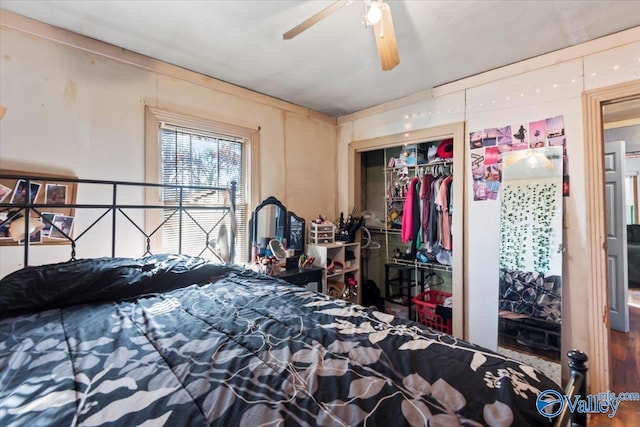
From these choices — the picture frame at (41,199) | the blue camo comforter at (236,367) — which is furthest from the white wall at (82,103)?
the blue camo comforter at (236,367)

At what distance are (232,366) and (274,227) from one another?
2254 millimetres

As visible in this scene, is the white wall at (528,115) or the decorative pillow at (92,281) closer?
the decorative pillow at (92,281)

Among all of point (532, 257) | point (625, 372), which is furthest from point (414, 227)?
point (625, 372)

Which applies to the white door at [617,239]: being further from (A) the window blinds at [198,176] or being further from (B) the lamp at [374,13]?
(A) the window blinds at [198,176]

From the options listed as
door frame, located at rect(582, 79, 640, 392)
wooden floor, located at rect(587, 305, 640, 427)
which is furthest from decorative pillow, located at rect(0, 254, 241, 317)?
wooden floor, located at rect(587, 305, 640, 427)

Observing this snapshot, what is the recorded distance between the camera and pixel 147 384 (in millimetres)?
831

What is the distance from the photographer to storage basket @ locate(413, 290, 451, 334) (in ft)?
9.82

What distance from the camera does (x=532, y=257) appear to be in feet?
7.53

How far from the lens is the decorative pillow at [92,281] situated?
142 centimetres

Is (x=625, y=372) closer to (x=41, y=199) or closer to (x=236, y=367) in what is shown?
(x=236, y=367)

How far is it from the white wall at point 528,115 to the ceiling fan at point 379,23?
1458mm

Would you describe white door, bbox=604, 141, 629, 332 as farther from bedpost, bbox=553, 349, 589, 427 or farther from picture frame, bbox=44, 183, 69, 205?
picture frame, bbox=44, 183, 69, 205

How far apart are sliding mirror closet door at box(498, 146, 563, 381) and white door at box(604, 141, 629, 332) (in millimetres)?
1633

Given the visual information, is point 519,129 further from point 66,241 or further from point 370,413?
point 66,241
